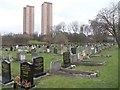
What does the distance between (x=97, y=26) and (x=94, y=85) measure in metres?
38.3

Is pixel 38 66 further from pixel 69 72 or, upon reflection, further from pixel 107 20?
pixel 107 20

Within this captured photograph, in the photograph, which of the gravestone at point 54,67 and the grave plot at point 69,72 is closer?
the grave plot at point 69,72

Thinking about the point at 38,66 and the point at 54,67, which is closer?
the point at 38,66

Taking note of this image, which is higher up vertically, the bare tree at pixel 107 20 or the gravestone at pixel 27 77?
the bare tree at pixel 107 20

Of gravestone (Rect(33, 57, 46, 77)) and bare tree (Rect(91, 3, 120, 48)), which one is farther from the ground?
bare tree (Rect(91, 3, 120, 48))

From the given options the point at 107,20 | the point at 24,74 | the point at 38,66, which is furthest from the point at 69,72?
the point at 107,20

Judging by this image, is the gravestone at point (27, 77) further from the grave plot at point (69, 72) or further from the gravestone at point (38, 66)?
the grave plot at point (69, 72)

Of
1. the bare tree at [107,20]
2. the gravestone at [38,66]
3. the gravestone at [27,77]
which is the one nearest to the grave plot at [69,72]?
the gravestone at [38,66]

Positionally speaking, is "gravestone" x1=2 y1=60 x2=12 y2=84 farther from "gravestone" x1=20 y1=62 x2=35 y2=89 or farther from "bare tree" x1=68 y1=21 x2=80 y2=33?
"bare tree" x1=68 y1=21 x2=80 y2=33

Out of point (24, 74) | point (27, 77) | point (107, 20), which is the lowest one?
point (27, 77)

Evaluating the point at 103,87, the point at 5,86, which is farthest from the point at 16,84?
the point at 103,87

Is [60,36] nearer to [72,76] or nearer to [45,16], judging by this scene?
[45,16]

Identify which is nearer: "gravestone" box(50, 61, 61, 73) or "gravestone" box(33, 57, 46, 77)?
"gravestone" box(33, 57, 46, 77)

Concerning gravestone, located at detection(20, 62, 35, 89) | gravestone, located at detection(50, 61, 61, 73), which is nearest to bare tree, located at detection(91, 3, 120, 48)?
gravestone, located at detection(50, 61, 61, 73)
